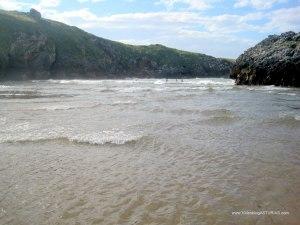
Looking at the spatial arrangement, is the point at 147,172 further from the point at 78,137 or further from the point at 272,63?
the point at 272,63

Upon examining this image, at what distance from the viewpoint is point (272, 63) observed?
49.3 m

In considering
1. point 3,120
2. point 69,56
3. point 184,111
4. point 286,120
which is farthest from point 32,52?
point 286,120

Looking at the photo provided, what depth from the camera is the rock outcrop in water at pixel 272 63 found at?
4669 centimetres

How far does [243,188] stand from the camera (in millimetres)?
8016

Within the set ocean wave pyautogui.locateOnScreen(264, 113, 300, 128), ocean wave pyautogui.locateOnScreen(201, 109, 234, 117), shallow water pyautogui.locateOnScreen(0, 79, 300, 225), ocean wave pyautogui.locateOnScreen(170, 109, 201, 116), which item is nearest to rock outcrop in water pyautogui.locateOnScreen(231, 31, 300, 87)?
ocean wave pyautogui.locateOnScreen(201, 109, 234, 117)

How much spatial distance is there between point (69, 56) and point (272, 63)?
65.2 metres

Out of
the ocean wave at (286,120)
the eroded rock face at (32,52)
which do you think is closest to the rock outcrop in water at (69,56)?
the eroded rock face at (32,52)

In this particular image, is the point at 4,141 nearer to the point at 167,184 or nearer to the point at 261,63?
the point at 167,184

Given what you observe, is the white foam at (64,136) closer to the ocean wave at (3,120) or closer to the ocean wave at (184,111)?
the ocean wave at (3,120)

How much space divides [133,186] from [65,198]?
58.5 inches

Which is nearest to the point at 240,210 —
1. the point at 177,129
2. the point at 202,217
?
the point at 202,217

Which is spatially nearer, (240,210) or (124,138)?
(240,210)

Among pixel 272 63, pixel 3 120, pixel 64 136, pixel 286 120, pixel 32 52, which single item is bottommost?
pixel 3 120

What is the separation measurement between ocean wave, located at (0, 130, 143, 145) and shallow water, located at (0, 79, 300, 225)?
1.3 inches
